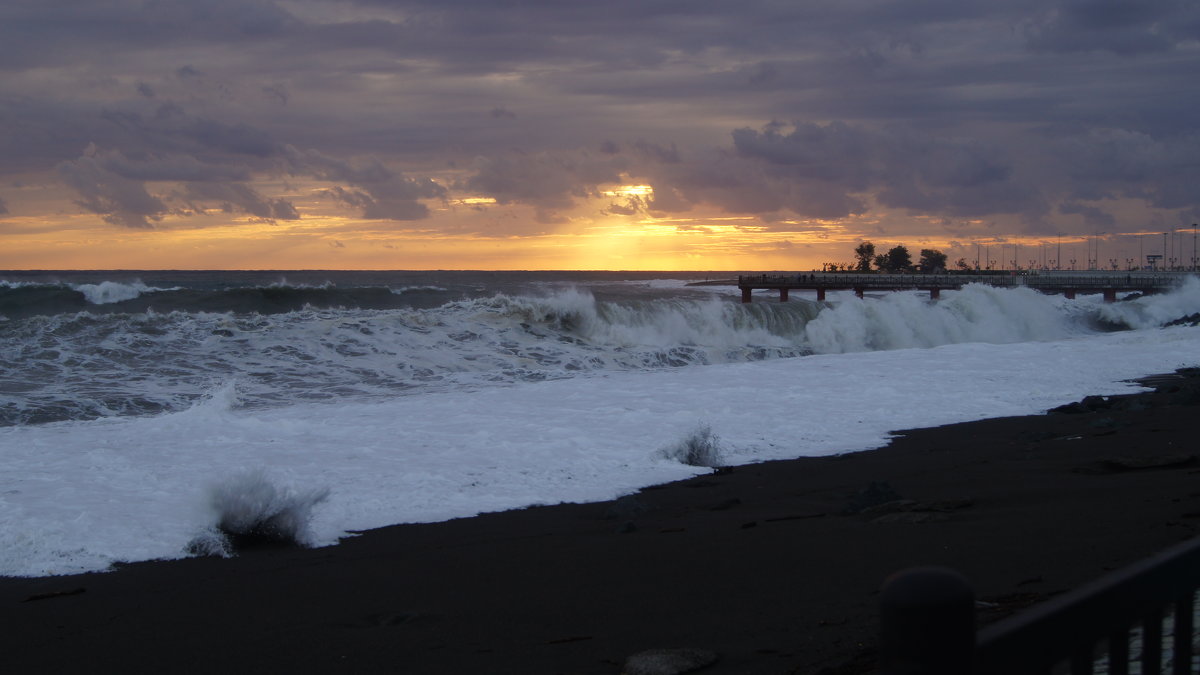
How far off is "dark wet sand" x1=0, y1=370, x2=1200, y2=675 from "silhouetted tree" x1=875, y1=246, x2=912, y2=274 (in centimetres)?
10881

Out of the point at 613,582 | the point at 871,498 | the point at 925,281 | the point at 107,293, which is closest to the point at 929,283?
the point at 925,281

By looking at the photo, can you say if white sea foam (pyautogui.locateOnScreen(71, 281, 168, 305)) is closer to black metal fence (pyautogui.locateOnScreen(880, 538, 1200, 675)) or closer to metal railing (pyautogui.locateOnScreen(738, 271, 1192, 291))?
metal railing (pyautogui.locateOnScreen(738, 271, 1192, 291))

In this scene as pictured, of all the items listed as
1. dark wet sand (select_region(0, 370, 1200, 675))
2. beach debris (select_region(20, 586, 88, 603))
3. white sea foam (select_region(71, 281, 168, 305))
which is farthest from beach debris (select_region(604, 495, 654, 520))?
white sea foam (select_region(71, 281, 168, 305))

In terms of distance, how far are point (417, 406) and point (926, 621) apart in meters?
15.0

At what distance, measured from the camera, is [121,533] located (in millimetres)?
7922

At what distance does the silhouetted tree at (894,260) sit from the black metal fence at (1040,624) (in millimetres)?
114710

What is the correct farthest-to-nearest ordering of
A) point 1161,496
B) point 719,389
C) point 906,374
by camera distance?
point 906,374
point 719,389
point 1161,496

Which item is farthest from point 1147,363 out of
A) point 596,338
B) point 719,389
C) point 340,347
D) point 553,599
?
point 553,599

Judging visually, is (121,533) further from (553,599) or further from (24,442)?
(24,442)

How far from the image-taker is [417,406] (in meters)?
16.1

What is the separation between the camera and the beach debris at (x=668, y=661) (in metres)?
4.43

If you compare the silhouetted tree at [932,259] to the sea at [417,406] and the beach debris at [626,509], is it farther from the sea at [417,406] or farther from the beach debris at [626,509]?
the beach debris at [626,509]

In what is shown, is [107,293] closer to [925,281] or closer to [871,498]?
[871,498]

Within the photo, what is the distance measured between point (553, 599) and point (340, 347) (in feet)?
69.8
